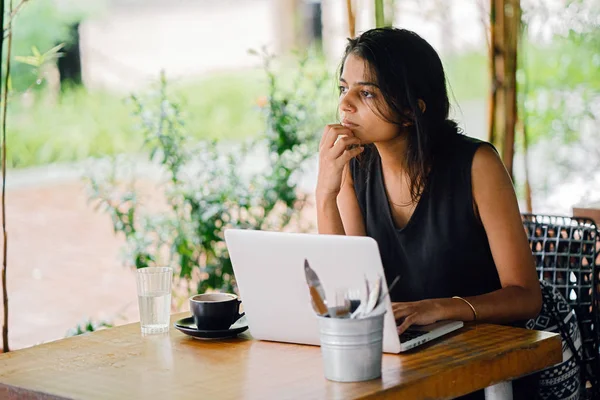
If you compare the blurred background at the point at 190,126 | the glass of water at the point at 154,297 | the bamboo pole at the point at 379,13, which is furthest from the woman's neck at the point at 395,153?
the bamboo pole at the point at 379,13

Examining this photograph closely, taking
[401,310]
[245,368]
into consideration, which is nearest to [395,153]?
[401,310]

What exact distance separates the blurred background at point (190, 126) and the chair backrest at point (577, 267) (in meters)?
0.40

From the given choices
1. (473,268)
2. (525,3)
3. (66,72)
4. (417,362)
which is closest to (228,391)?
(417,362)

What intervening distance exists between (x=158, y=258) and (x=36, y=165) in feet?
12.6

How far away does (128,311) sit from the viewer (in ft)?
16.2

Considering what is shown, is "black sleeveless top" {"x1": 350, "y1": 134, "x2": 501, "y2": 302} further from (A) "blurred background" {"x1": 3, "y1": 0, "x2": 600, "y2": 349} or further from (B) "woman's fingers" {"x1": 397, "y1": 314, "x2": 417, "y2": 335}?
(B) "woman's fingers" {"x1": 397, "y1": 314, "x2": 417, "y2": 335}

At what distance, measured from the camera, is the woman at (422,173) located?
2010 mm

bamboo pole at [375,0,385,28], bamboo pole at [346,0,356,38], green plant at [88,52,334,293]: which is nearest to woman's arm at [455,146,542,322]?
bamboo pole at [375,0,385,28]

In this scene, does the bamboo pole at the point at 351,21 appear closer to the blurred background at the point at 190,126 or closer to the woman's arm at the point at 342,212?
the blurred background at the point at 190,126

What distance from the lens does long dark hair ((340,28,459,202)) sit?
→ 204cm

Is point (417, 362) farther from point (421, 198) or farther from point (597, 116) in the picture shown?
point (597, 116)

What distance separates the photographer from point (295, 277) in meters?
1.64

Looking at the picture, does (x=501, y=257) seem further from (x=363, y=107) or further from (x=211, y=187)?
(x=211, y=187)

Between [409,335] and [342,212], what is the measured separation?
667mm
